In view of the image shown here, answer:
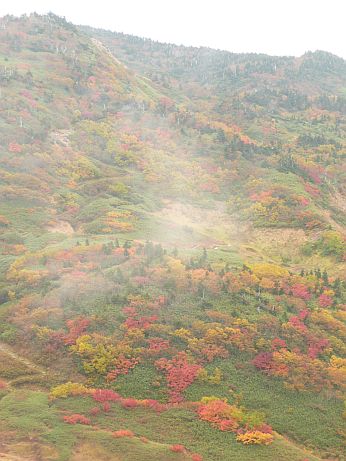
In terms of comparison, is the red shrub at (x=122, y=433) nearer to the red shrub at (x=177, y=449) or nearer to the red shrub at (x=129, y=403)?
the red shrub at (x=177, y=449)

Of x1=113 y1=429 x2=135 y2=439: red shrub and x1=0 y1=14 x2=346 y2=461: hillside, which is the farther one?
x1=0 y1=14 x2=346 y2=461: hillside

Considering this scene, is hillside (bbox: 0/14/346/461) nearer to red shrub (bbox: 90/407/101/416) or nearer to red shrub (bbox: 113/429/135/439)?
red shrub (bbox: 113/429/135/439)

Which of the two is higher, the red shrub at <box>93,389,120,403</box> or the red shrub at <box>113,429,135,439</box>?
the red shrub at <box>113,429,135,439</box>

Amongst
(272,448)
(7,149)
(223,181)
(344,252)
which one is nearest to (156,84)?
(223,181)

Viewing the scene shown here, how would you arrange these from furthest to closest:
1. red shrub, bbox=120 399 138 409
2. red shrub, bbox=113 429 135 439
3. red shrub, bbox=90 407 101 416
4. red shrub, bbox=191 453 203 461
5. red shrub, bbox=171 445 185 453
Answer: red shrub, bbox=120 399 138 409
red shrub, bbox=90 407 101 416
red shrub, bbox=113 429 135 439
red shrub, bbox=171 445 185 453
red shrub, bbox=191 453 203 461

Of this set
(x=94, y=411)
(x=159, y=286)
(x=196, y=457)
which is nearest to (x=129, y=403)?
(x=94, y=411)

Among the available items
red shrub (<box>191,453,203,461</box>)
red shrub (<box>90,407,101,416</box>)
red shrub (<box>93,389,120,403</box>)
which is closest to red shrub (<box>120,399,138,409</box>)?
red shrub (<box>93,389,120,403</box>)

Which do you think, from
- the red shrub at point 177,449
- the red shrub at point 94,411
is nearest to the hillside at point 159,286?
the red shrub at point 177,449

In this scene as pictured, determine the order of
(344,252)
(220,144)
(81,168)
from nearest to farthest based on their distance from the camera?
1. (344,252)
2. (81,168)
3. (220,144)

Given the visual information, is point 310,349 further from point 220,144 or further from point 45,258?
point 220,144
